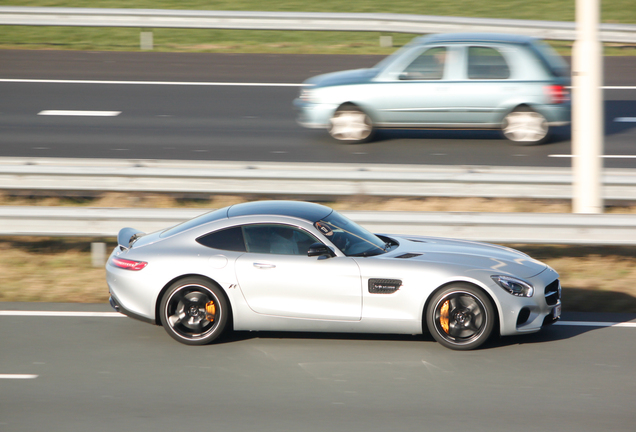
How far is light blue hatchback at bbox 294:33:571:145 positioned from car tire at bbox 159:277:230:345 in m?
6.66

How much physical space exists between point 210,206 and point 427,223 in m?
3.43

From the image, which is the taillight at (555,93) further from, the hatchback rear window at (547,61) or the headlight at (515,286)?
the headlight at (515,286)

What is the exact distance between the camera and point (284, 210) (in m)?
6.81

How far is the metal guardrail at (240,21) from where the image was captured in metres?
18.0

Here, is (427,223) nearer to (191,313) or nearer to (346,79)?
(191,313)

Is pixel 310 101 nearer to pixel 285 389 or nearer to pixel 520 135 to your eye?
pixel 520 135

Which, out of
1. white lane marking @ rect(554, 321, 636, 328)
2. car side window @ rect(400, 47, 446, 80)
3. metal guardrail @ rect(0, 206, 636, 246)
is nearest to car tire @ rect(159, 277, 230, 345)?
metal guardrail @ rect(0, 206, 636, 246)

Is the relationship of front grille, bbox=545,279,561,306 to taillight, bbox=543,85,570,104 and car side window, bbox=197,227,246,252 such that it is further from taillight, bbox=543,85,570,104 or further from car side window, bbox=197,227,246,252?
taillight, bbox=543,85,570,104

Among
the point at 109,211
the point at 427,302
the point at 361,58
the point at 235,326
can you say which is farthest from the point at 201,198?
the point at 361,58

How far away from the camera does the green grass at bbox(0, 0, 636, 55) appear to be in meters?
19.2

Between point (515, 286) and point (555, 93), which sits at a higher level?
point (555, 93)

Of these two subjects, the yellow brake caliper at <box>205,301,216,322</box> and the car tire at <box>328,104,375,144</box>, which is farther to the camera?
the car tire at <box>328,104,375,144</box>

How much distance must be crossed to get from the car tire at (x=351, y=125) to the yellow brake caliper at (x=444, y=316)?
673 centimetres

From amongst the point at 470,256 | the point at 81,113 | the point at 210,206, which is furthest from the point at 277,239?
the point at 81,113
